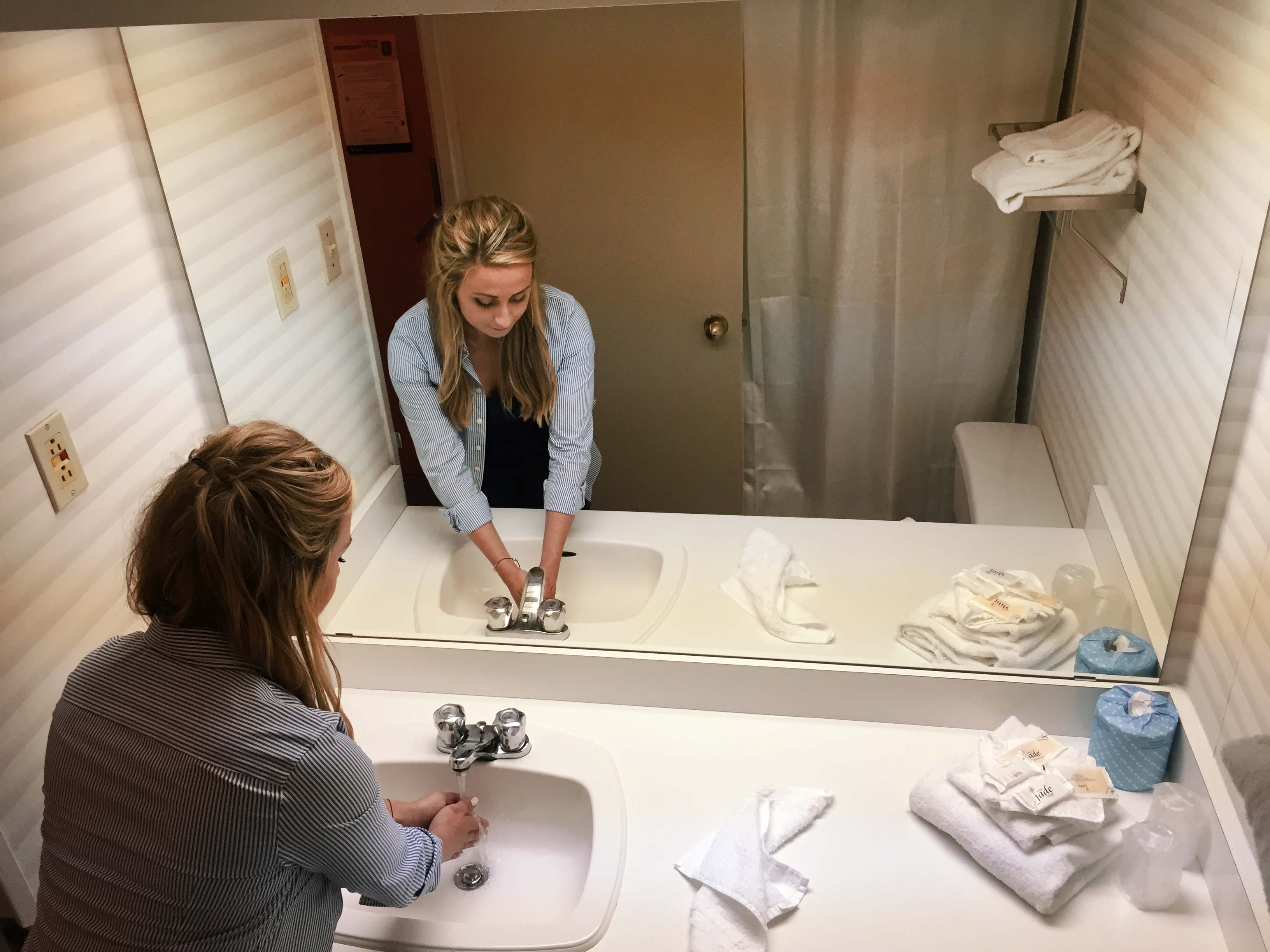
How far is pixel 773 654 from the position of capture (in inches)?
56.6

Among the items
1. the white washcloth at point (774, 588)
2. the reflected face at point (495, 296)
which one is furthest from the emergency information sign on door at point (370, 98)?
the white washcloth at point (774, 588)

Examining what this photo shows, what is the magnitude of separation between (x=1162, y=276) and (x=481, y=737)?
113 centimetres

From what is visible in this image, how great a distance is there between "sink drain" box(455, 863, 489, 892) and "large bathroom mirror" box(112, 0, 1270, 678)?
1.14 ft

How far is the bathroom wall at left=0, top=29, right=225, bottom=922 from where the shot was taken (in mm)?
1165

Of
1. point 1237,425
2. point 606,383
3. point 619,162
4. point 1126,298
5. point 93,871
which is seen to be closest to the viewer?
point 93,871

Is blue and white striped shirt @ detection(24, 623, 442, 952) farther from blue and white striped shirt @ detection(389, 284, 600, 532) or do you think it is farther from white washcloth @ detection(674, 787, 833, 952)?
blue and white striped shirt @ detection(389, 284, 600, 532)

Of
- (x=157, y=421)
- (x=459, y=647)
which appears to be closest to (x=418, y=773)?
(x=459, y=647)

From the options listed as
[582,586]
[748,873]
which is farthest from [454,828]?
[582,586]

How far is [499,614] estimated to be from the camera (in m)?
1.56

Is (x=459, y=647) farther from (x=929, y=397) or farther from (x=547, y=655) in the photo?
(x=929, y=397)

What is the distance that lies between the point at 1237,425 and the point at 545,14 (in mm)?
1073

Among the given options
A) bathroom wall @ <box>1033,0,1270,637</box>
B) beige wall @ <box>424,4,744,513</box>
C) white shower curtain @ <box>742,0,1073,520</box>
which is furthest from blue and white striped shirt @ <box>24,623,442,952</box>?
bathroom wall @ <box>1033,0,1270,637</box>

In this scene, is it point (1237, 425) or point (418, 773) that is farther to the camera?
point (418, 773)

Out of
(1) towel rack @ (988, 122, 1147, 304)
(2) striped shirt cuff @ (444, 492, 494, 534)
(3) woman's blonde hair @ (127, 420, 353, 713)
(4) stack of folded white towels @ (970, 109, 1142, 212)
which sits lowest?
(2) striped shirt cuff @ (444, 492, 494, 534)
